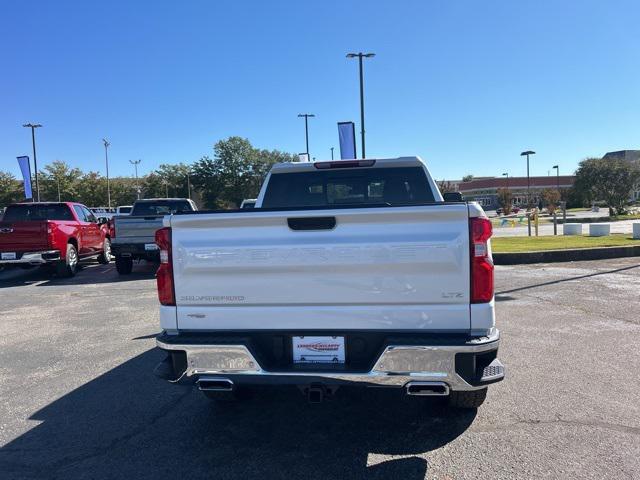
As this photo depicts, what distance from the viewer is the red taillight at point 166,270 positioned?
3262 mm

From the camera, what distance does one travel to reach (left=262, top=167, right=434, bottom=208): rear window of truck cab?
16.8ft

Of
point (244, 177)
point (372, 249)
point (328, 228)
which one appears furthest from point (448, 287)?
point (244, 177)

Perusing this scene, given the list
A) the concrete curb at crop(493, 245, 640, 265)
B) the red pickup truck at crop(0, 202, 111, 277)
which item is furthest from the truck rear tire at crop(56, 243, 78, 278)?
the concrete curb at crop(493, 245, 640, 265)

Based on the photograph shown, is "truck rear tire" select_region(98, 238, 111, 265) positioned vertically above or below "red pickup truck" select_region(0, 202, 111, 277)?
below

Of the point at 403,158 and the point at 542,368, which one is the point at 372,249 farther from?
the point at 542,368

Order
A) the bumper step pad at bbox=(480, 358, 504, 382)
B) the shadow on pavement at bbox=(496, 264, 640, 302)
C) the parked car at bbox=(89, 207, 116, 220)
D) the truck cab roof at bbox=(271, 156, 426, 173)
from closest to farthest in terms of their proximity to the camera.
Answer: the bumper step pad at bbox=(480, 358, 504, 382), the truck cab roof at bbox=(271, 156, 426, 173), the shadow on pavement at bbox=(496, 264, 640, 302), the parked car at bbox=(89, 207, 116, 220)

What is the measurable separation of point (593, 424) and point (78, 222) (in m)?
13.4

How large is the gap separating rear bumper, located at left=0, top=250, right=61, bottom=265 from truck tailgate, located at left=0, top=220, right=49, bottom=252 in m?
0.12

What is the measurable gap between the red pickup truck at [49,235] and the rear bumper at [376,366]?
416 inches

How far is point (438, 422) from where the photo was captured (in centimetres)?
380

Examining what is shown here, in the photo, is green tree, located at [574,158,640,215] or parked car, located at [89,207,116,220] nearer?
parked car, located at [89,207,116,220]

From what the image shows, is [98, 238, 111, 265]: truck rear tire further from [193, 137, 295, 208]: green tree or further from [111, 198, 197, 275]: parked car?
[193, 137, 295, 208]: green tree

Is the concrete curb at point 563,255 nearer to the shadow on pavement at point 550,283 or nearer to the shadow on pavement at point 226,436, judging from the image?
the shadow on pavement at point 550,283

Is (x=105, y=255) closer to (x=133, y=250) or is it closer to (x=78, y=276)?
(x=78, y=276)
